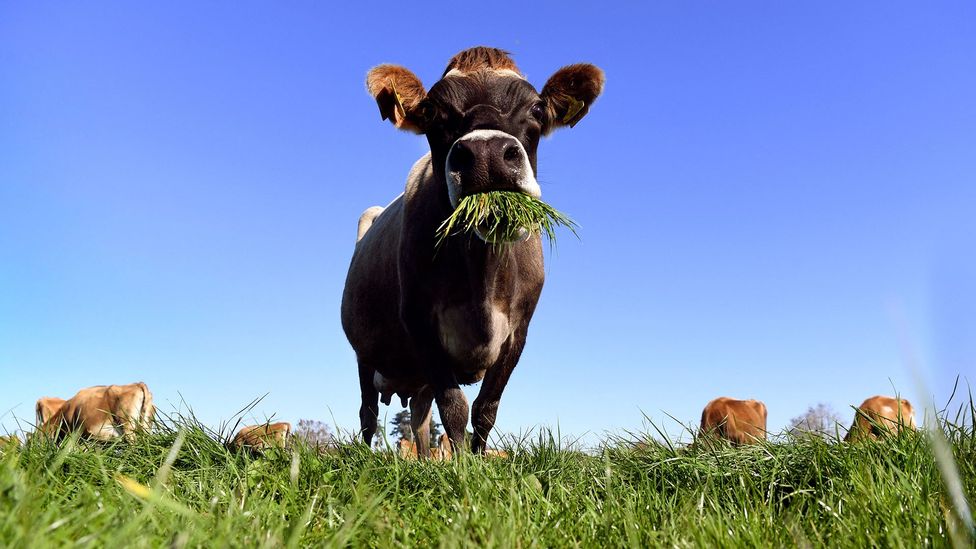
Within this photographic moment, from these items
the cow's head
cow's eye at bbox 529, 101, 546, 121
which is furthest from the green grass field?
cow's eye at bbox 529, 101, 546, 121

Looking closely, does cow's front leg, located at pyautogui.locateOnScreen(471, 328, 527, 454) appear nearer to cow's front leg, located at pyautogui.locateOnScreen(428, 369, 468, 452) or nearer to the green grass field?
cow's front leg, located at pyautogui.locateOnScreen(428, 369, 468, 452)

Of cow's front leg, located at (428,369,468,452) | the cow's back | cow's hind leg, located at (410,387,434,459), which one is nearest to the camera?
cow's front leg, located at (428,369,468,452)

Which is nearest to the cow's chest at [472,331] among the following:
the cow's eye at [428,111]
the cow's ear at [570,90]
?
the cow's eye at [428,111]

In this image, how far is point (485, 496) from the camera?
9.91 feet

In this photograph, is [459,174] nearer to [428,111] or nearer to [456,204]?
[456,204]

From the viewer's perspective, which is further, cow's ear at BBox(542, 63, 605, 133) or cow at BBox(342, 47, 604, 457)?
cow's ear at BBox(542, 63, 605, 133)

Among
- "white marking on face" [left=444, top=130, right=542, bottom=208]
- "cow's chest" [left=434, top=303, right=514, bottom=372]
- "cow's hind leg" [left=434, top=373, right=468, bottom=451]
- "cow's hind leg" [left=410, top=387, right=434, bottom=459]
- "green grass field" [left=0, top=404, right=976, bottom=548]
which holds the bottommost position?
"green grass field" [left=0, top=404, right=976, bottom=548]

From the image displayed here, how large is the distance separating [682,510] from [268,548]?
1.72 meters

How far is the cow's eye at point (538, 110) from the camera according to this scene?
243 inches

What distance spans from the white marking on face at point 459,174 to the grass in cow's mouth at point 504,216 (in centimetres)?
5

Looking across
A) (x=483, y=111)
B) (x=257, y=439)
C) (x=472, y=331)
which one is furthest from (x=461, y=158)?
(x=257, y=439)

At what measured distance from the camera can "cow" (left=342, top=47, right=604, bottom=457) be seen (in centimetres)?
556

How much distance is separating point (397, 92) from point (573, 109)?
157 cm

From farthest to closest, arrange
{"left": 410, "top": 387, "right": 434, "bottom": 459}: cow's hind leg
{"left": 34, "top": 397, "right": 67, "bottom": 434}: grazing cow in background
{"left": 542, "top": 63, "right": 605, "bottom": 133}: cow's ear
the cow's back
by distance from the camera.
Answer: {"left": 34, "top": 397, "right": 67, "bottom": 434}: grazing cow in background
{"left": 410, "top": 387, "right": 434, "bottom": 459}: cow's hind leg
the cow's back
{"left": 542, "top": 63, "right": 605, "bottom": 133}: cow's ear
